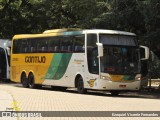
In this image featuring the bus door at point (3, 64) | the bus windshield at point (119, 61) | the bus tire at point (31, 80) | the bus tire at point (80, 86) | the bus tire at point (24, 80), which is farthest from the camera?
the bus door at point (3, 64)

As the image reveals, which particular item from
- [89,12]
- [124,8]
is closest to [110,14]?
[124,8]

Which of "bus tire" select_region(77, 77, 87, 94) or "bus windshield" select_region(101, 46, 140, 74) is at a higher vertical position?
"bus windshield" select_region(101, 46, 140, 74)

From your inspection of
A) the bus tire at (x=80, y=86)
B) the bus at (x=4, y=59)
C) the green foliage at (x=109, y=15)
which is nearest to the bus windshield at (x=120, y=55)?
the green foliage at (x=109, y=15)

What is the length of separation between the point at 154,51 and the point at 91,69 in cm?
570

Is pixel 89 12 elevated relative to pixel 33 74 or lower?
elevated

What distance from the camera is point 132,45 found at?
1016 inches

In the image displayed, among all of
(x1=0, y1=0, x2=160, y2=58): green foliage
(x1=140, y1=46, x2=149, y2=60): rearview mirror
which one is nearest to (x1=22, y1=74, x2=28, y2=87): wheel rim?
(x1=0, y1=0, x2=160, y2=58): green foliage

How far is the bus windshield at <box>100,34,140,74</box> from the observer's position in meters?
24.8

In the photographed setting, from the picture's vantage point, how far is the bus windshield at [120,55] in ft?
81.5

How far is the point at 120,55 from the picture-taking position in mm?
25156

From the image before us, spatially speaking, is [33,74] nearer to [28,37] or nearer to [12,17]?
[28,37]

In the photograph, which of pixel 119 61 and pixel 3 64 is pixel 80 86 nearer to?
pixel 119 61

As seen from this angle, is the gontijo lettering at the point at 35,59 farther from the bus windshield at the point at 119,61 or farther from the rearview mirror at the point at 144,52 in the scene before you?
the rearview mirror at the point at 144,52

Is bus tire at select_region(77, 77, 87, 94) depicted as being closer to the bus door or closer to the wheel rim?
the wheel rim
